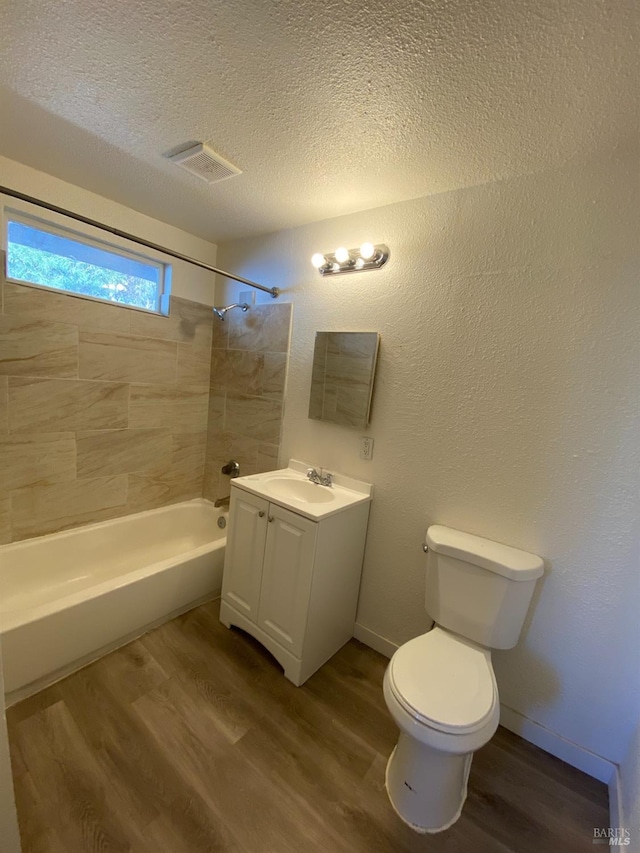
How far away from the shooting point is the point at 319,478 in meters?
2.01

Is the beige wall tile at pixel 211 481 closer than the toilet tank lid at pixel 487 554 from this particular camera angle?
No

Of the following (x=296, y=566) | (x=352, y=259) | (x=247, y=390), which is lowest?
(x=296, y=566)

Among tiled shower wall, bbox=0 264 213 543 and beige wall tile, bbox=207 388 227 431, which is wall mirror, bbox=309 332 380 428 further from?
tiled shower wall, bbox=0 264 213 543

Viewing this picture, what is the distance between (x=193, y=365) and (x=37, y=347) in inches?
36.7

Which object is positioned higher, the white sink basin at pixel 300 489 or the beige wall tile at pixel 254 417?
the beige wall tile at pixel 254 417

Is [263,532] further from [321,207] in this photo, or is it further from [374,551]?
[321,207]

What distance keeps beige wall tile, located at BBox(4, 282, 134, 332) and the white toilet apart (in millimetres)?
2208

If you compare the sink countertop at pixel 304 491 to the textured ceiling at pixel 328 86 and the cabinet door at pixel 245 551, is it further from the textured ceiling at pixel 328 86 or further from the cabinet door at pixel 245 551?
the textured ceiling at pixel 328 86

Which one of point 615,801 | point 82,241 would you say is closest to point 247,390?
point 82,241

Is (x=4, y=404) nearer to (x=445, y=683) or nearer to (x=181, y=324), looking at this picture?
(x=181, y=324)

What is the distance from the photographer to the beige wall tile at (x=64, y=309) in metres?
1.77

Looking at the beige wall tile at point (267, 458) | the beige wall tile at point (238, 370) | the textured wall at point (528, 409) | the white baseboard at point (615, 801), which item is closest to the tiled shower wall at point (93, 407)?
the beige wall tile at point (238, 370)

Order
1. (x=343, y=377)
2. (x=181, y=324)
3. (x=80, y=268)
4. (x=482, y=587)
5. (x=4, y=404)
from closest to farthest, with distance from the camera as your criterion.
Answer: (x=482, y=587) < (x=4, y=404) < (x=343, y=377) < (x=80, y=268) < (x=181, y=324)

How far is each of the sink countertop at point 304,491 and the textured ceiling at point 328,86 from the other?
1.49 metres
